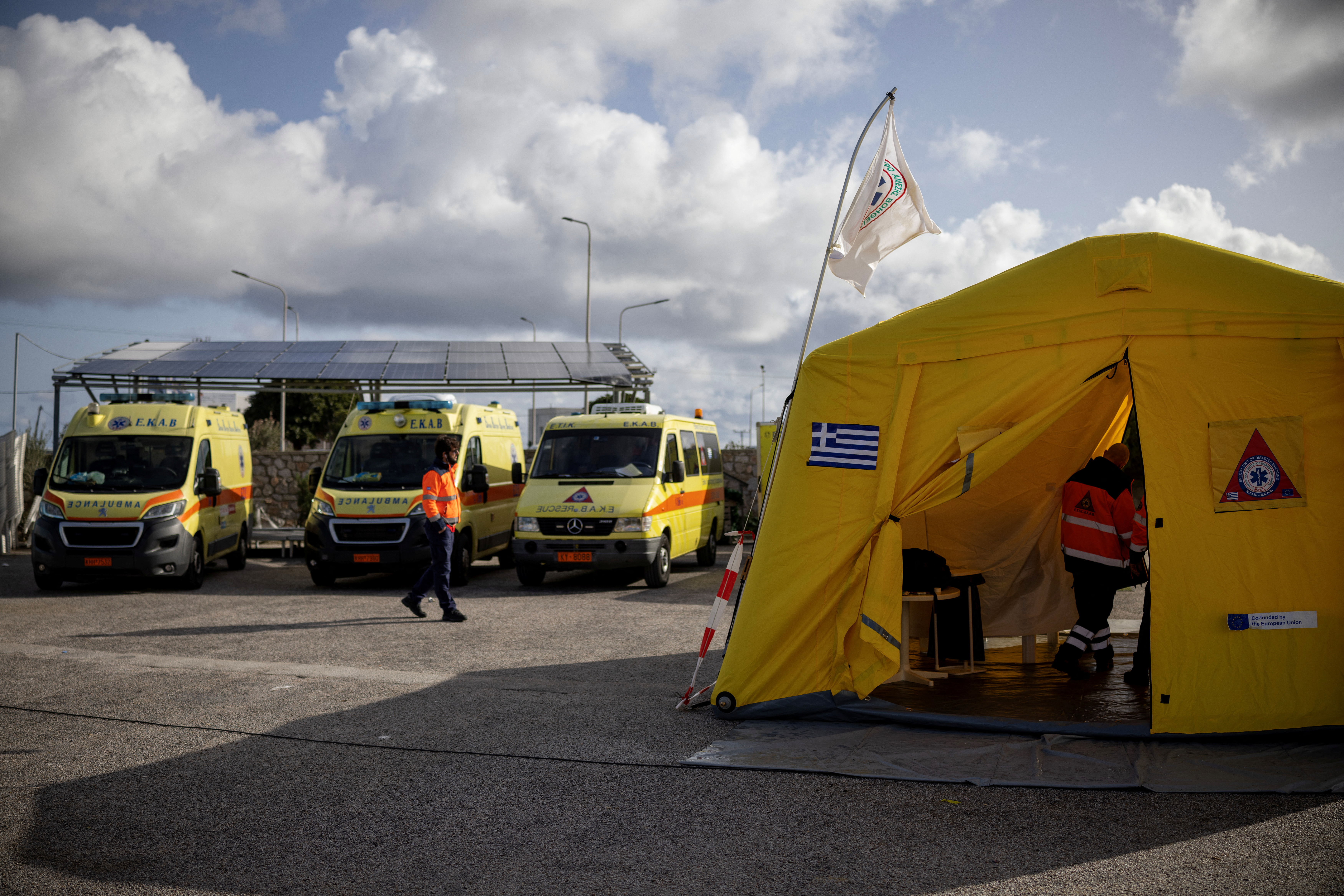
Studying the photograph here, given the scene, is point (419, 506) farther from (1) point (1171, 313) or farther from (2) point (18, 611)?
(1) point (1171, 313)

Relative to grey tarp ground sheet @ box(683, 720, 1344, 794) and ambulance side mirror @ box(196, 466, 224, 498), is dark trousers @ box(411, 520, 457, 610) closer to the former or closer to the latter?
ambulance side mirror @ box(196, 466, 224, 498)

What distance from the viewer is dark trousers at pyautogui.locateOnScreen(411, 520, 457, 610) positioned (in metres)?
10.1

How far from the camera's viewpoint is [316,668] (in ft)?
26.3

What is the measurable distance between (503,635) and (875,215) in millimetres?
5375

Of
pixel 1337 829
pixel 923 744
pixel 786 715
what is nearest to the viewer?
pixel 1337 829

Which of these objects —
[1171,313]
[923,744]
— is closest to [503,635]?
[923,744]

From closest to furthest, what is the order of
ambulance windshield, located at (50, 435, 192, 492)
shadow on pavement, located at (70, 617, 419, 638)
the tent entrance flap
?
1. the tent entrance flap
2. shadow on pavement, located at (70, 617, 419, 638)
3. ambulance windshield, located at (50, 435, 192, 492)

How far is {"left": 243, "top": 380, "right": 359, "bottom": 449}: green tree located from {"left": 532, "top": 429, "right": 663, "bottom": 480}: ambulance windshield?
3781 centimetres

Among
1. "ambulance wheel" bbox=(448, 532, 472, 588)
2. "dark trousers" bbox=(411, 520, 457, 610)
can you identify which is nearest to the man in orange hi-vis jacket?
"dark trousers" bbox=(411, 520, 457, 610)

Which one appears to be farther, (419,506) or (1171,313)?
(419,506)

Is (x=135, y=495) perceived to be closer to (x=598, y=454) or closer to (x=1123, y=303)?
(x=598, y=454)

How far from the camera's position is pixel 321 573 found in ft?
42.9

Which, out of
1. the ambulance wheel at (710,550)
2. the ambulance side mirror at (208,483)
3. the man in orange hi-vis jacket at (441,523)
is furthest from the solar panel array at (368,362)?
the man in orange hi-vis jacket at (441,523)

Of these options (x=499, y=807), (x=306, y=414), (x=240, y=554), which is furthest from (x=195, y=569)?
(x=306, y=414)
